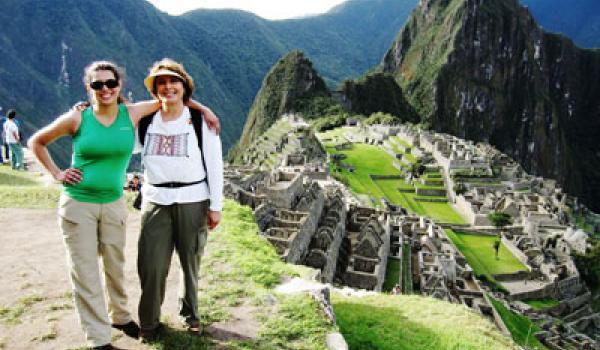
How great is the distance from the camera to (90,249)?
450 cm

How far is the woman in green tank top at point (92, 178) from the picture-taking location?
443 cm

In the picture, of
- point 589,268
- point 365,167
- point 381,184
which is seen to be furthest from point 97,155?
point 365,167

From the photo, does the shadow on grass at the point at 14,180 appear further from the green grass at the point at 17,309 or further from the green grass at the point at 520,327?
the green grass at the point at 520,327

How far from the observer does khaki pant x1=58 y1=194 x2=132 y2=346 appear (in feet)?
14.6

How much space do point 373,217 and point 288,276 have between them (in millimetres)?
18266

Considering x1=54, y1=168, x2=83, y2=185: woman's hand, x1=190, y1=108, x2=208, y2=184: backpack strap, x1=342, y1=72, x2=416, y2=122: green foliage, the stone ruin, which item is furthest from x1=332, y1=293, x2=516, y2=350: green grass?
x1=342, y1=72, x2=416, y2=122: green foliage

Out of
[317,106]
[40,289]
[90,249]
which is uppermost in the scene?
[317,106]

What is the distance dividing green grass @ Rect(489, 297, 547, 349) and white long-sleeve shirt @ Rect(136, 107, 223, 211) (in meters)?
20.9

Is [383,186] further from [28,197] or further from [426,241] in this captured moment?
[28,197]

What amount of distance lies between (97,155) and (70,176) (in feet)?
0.95

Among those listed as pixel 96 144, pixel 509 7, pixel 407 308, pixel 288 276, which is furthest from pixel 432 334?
pixel 509 7

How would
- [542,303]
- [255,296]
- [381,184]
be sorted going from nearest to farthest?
[255,296] < [542,303] < [381,184]

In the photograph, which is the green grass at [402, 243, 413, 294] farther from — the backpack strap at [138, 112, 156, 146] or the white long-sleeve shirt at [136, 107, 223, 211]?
the backpack strap at [138, 112, 156, 146]

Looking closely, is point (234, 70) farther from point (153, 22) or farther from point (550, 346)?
point (550, 346)
